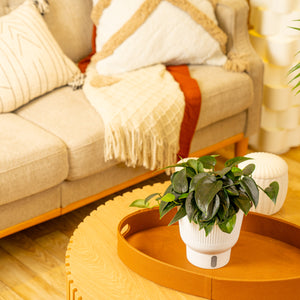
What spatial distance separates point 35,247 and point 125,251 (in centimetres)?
79

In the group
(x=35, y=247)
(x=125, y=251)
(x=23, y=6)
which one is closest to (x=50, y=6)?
(x=23, y=6)

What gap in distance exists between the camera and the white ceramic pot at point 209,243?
1.17 metres

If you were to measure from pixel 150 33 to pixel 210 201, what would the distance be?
1.25 meters

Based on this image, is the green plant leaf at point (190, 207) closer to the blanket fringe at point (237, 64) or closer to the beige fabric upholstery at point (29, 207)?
the beige fabric upholstery at point (29, 207)

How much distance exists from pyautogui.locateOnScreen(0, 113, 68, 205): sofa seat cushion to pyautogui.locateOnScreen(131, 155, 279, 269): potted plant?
66 centimetres

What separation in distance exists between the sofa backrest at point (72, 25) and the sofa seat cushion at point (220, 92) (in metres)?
0.48

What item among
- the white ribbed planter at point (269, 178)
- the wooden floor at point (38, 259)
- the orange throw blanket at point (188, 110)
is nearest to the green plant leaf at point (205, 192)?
the white ribbed planter at point (269, 178)

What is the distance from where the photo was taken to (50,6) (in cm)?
225

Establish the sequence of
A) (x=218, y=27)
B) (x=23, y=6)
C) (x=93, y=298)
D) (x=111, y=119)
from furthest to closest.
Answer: (x=218, y=27), (x=23, y=6), (x=111, y=119), (x=93, y=298)

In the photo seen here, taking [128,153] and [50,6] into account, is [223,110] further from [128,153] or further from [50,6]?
[50,6]

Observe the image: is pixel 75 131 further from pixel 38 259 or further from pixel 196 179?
pixel 196 179

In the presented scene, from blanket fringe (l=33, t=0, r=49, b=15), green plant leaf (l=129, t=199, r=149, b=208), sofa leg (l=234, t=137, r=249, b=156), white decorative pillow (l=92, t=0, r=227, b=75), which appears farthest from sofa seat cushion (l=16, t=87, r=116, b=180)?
sofa leg (l=234, t=137, r=249, b=156)

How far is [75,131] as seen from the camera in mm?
1852

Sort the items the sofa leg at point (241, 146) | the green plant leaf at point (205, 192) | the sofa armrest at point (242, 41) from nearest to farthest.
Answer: the green plant leaf at point (205, 192)
the sofa armrest at point (242, 41)
the sofa leg at point (241, 146)
